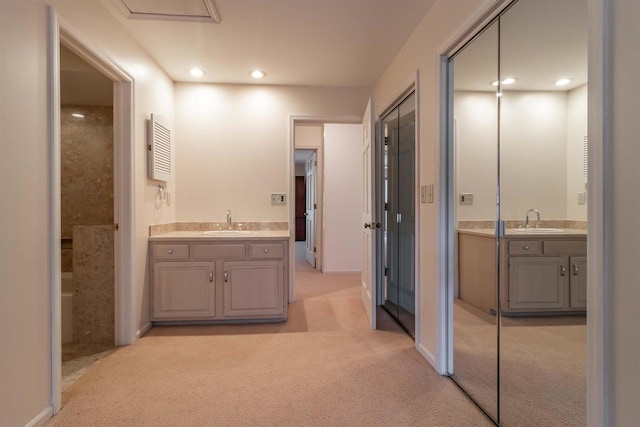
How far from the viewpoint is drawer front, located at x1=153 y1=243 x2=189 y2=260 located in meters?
→ 3.00

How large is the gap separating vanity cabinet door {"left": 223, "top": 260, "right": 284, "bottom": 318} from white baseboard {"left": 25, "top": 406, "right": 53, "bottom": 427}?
56.6 inches

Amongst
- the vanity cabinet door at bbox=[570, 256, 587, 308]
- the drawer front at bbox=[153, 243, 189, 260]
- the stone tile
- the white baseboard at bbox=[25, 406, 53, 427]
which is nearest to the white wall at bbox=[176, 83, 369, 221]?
the drawer front at bbox=[153, 243, 189, 260]

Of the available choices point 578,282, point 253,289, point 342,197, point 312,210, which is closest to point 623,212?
point 578,282

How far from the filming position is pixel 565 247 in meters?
1.37

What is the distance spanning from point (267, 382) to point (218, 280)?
1213 mm

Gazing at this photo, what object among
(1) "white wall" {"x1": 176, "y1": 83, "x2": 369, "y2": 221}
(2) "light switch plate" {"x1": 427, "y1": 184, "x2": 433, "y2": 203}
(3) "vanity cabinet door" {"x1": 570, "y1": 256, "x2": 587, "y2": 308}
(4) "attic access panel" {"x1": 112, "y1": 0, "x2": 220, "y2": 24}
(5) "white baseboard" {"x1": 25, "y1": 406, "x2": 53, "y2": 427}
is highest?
(4) "attic access panel" {"x1": 112, "y1": 0, "x2": 220, "y2": 24}

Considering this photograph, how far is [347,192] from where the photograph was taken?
5652 millimetres

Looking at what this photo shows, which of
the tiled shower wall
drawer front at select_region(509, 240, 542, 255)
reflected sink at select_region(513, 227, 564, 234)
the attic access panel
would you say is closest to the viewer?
reflected sink at select_region(513, 227, 564, 234)

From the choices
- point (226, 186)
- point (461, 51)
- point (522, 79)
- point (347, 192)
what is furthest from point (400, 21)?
point (347, 192)

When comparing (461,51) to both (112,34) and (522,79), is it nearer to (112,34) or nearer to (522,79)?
(522,79)

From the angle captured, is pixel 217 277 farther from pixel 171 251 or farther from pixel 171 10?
pixel 171 10

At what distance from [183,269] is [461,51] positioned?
2672mm

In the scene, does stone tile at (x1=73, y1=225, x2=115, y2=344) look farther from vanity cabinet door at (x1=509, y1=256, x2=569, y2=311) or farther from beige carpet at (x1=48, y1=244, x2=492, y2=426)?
vanity cabinet door at (x1=509, y1=256, x2=569, y2=311)

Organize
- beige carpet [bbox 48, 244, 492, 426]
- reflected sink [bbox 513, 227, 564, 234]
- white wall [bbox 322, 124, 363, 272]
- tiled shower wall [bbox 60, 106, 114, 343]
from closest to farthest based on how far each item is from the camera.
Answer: reflected sink [bbox 513, 227, 564, 234] → beige carpet [bbox 48, 244, 492, 426] → tiled shower wall [bbox 60, 106, 114, 343] → white wall [bbox 322, 124, 363, 272]
